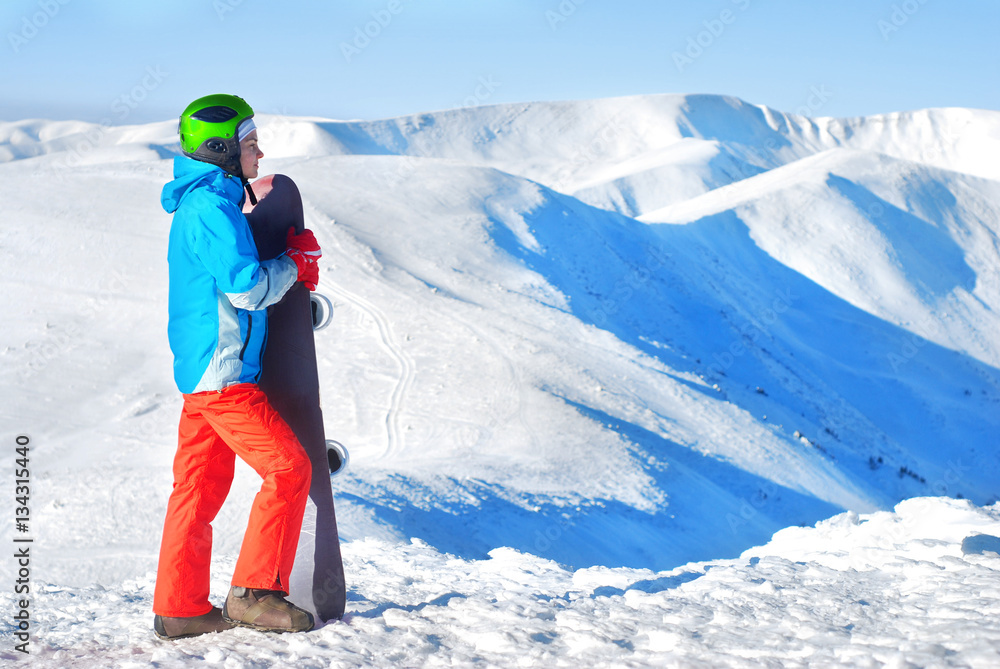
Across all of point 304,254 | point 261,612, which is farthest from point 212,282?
point 261,612

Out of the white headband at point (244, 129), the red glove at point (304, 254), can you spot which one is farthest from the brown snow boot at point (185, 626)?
the white headband at point (244, 129)

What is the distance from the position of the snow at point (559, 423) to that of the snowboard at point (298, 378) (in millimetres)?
242

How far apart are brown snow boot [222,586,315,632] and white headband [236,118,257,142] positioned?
6.32ft

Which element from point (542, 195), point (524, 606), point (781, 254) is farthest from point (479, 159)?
point (524, 606)

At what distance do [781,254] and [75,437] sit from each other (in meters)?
24.7

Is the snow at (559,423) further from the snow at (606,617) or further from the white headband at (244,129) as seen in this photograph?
the white headband at (244,129)

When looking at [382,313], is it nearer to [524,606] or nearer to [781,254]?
[524,606]

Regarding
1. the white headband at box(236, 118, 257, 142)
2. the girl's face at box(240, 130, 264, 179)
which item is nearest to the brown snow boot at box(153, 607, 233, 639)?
the girl's face at box(240, 130, 264, 179)

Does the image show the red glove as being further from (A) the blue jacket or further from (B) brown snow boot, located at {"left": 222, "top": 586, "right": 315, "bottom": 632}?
(B) brown snow boot, located at {"left": 222, "top": 586, "right": 315, "bottom": 632}

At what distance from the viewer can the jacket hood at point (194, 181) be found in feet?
9.80

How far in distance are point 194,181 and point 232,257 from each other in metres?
0.44

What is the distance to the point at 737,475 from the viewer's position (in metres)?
10.2

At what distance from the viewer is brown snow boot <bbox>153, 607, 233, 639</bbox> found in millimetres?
3084

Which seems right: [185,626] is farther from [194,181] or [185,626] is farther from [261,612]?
[194,181]
